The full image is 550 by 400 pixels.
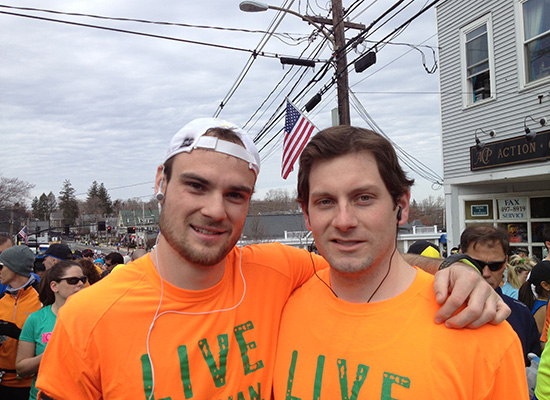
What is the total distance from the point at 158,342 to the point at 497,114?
1092 centimetres

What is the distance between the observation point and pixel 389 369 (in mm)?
1607

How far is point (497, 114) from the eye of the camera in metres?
10.3

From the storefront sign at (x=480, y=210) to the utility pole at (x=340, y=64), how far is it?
5.27 m

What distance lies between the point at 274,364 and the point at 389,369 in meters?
0.65

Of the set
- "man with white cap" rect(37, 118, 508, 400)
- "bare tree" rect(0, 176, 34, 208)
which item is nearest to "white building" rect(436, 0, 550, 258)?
"man with white cap" rect(37, 118, 508, 400)

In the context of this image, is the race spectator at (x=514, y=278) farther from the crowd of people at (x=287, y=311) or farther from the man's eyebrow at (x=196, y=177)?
the man's eyebrow at (x=196, y=177)

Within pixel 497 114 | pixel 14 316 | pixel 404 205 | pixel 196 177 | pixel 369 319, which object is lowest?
pixel 14 316

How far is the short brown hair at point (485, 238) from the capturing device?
3.71 metres

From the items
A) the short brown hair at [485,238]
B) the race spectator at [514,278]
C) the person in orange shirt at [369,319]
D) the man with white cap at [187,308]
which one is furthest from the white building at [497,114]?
the man with white cap at [187,308]

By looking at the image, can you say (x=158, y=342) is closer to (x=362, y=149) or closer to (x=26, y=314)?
(x=362, y=149)

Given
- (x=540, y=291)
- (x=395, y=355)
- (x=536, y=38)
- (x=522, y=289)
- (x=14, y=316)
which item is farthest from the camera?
(x=536, y=38)

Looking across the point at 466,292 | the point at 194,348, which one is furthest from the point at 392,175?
the point at 194,348

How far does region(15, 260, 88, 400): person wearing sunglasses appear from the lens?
3.64 m

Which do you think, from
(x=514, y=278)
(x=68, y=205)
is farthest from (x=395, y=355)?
(x=68, y=205)
